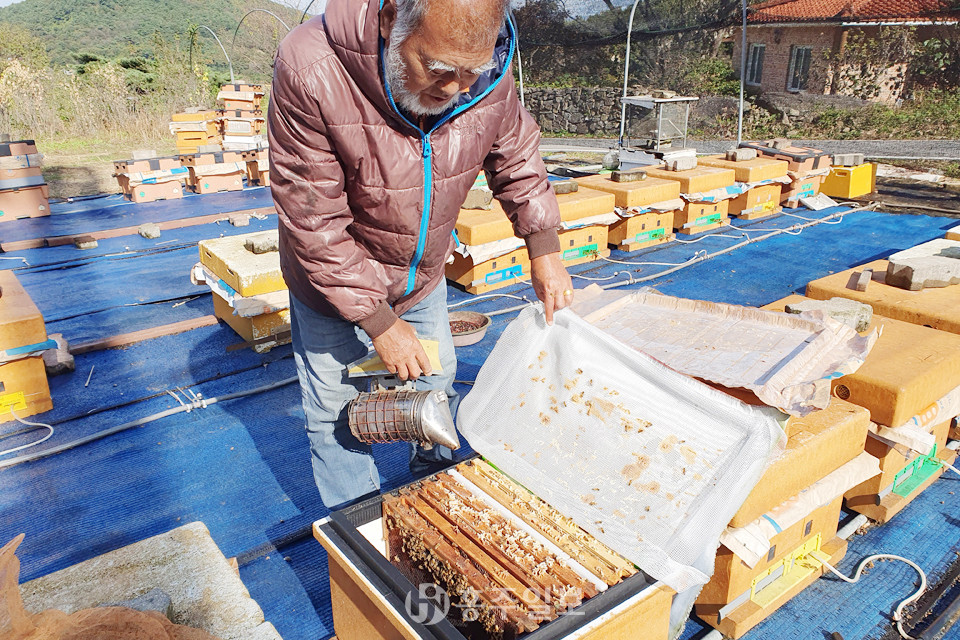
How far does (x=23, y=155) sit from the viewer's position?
8.35m

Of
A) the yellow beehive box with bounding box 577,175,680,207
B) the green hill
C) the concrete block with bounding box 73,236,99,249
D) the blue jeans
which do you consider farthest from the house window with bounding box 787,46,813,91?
the green hill

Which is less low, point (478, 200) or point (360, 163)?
point (360, 163)

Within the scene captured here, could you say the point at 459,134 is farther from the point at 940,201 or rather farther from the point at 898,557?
the point at 940,201

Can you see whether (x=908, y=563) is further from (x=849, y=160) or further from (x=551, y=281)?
(x=849, y=160)

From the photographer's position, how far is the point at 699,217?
23.3 feet

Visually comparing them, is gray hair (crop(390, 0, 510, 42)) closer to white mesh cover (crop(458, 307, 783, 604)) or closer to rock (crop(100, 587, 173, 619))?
white mesh cover (crop(458, 307, 783, 604))

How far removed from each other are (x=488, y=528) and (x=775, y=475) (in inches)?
33.1

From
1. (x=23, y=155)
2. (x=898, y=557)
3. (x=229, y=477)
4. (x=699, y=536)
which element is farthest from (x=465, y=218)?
(x=23, y=155)

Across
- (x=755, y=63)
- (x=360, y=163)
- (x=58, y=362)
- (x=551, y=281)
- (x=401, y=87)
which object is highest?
(x=755, y=63)

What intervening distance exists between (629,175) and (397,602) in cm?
595

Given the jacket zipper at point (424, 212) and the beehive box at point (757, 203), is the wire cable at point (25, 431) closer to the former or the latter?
the jacket zipper at point (424, 212)

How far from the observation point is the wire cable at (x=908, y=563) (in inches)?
82.0

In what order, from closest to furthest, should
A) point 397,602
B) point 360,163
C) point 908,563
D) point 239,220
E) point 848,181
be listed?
point 397,602 < point 360,163 < point 908,563 < point 239,220 < point 848,181

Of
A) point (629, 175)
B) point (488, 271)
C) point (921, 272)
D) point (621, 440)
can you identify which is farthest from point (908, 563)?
point (629, 175)
